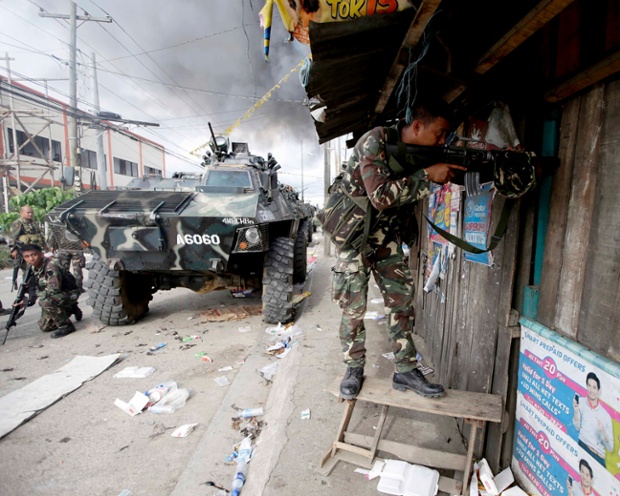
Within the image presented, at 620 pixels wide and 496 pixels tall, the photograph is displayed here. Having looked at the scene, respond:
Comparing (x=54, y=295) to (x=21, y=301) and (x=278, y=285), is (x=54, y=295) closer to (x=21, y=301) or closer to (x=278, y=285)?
(x=21, y=301)

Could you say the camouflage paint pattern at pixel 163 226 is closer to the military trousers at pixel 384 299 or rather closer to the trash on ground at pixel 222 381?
the trash on ground at pixel 222 381

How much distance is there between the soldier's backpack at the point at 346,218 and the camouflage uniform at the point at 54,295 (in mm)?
4077

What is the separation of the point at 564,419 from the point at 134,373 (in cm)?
336

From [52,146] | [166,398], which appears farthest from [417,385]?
[52,146]

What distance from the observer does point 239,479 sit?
1.92 m

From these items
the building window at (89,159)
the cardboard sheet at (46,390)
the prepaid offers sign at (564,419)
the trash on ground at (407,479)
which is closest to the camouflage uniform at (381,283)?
the trash on ground at (407,479)

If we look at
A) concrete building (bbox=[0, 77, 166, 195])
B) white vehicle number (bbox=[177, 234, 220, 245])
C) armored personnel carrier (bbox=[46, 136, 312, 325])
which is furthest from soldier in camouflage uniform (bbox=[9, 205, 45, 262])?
white vehicle number (bbox=[177, 234, 220, 245])

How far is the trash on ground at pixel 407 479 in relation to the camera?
62.6 inches

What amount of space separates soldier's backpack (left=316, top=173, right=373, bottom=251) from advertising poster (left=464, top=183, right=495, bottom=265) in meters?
0.59

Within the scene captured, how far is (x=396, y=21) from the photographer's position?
53.9 inches

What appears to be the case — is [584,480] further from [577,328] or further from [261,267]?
[261,267]

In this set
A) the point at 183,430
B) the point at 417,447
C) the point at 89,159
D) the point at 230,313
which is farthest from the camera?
the point at 89,159

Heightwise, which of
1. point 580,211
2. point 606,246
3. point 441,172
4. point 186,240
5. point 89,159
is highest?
point 89,159

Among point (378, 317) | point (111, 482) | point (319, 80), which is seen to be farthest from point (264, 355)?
point (319, 80)
